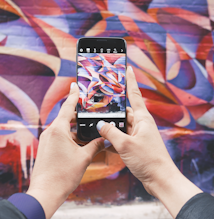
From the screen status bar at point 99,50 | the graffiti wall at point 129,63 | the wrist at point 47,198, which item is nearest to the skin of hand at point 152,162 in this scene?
the wrist at point 47,198

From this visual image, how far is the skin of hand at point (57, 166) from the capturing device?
1.63ft

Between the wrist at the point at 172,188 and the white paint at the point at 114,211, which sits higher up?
the wrist at the point at 172,188

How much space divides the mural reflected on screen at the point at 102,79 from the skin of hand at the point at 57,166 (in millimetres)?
190

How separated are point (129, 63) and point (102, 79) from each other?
50cm

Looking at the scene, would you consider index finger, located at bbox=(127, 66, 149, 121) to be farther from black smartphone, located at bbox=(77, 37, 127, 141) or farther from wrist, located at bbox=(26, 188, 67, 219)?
wrist, located at bbox=(26, 188, 67, 219)

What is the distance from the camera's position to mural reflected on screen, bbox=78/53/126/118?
2.47 feet

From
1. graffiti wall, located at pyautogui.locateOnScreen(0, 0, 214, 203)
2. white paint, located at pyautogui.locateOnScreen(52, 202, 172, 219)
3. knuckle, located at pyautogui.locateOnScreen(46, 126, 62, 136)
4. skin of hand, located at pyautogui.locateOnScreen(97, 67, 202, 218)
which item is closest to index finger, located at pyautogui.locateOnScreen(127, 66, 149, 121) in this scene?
skin of hand, located at pyautogui.locateOnScreen(97, 67, 202, 218)

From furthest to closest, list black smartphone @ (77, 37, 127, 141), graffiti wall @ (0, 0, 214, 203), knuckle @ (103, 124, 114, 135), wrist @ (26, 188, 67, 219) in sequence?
graffiti wall @ (0, 0, 214, 203)
black smartphone @ (77, 37, 127, 141)
knuckle @ (103, 124, 114, 135)
wrist @ (26, 188, 67, 219)

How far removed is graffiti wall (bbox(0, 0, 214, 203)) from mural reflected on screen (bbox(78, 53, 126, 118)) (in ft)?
1.38

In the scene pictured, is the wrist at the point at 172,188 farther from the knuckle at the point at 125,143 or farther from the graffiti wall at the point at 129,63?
the graffiti wall at the point at 129,63

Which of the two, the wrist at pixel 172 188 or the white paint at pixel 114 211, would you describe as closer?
the wrist at pixel 172 188

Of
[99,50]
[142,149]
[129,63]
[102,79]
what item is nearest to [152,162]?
[142,149]

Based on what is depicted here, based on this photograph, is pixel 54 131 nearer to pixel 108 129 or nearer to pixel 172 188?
pixel 108 129

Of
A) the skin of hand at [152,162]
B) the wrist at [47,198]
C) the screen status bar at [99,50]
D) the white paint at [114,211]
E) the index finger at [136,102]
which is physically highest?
the screen status bar at [99,50]
